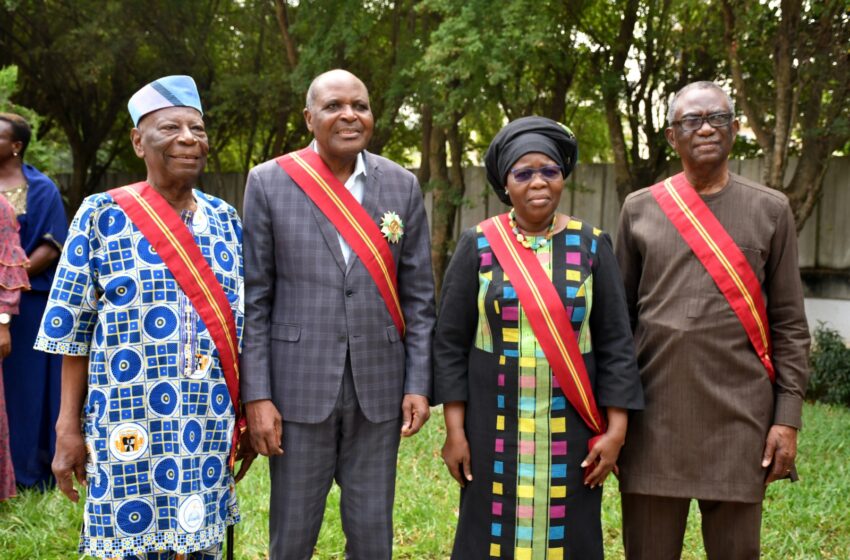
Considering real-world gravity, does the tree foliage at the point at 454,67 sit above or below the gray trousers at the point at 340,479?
above

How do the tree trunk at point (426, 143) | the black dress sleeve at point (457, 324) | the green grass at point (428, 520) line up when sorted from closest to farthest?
the black dress sleeve at point (457, 324) < the green grass at point (428, 520) < the tree trunk at point (426, 143)

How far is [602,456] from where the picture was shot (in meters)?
2.93

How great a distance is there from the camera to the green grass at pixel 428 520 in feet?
14.3

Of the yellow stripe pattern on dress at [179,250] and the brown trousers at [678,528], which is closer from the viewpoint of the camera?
the yellow stripe pattern on dress at [179,250]

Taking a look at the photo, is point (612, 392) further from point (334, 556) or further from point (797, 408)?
point (334, 556)

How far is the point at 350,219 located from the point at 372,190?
0.54 ft

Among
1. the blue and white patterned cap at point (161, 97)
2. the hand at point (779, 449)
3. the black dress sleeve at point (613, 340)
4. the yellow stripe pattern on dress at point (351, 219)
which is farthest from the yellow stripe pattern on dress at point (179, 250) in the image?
the hand at point (779, 449)

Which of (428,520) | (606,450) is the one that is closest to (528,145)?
(606,450)

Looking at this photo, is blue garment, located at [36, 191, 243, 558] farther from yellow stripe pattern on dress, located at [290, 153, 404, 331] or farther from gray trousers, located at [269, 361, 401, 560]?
yellow stripe pattern on dress, located at [290, 153, 404, 331]

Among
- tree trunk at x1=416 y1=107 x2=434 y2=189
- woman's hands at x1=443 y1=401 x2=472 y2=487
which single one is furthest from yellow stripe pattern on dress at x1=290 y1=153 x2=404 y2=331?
tree trunk at x1=416 y1=107 x2=434 y2=189

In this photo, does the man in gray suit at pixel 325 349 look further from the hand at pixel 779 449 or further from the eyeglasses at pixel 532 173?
the hand at pixel 779 449

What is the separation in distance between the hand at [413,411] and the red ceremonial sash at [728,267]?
111 cm

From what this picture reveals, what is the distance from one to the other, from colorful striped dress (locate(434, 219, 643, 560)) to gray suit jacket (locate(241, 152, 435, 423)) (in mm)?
263

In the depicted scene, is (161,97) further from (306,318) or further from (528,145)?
(528,145)
